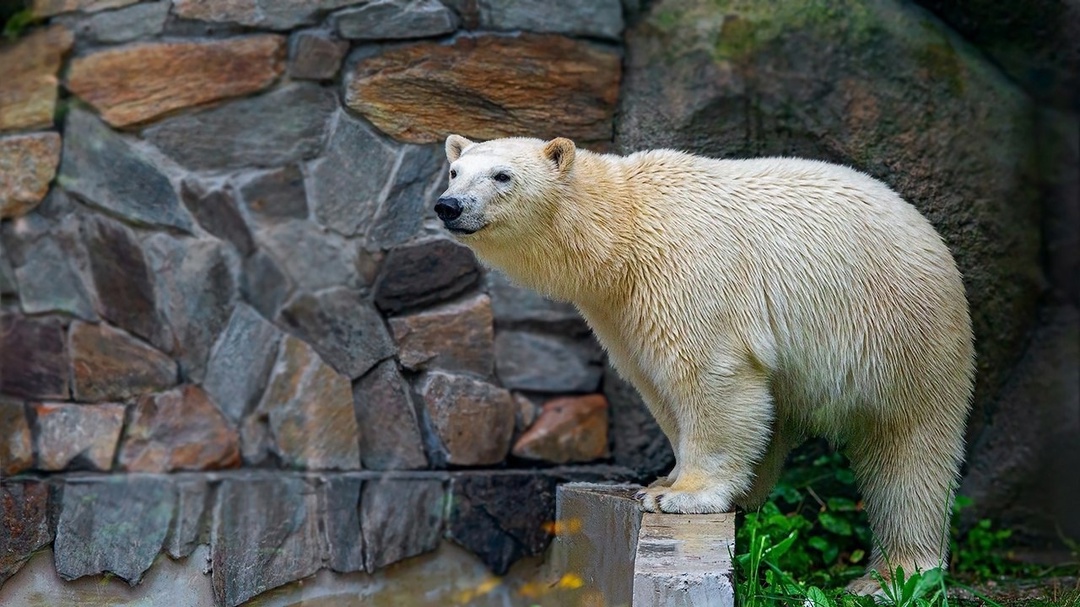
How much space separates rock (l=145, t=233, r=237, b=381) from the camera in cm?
618

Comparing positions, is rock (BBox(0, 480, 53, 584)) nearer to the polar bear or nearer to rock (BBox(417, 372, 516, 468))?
rock (BBox(417, 372, 516, 468))

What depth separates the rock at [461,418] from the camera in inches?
245

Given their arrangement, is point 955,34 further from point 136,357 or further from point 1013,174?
point 136,357

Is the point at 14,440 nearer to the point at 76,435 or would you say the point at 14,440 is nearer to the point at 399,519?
the point at 76,435

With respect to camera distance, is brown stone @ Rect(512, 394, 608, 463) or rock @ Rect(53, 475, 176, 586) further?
brown stone @ Rect(512, 394, 608, 463)

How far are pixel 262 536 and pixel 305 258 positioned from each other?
4.85 feet

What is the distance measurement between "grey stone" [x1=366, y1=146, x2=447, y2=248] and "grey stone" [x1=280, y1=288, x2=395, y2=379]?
14.1 inches

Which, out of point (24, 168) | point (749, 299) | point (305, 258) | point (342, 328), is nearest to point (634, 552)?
point (749, 299)

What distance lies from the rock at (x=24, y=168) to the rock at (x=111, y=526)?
1491 mm

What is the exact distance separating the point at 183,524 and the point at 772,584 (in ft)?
9.97

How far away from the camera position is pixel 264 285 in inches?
246

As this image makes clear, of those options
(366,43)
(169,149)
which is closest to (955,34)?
(366,43)

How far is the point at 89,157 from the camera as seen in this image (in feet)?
20.1

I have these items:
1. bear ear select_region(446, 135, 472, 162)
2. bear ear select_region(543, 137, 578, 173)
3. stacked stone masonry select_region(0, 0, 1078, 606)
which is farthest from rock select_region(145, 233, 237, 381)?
bear ear select_region(543, 137, 578, 173)
